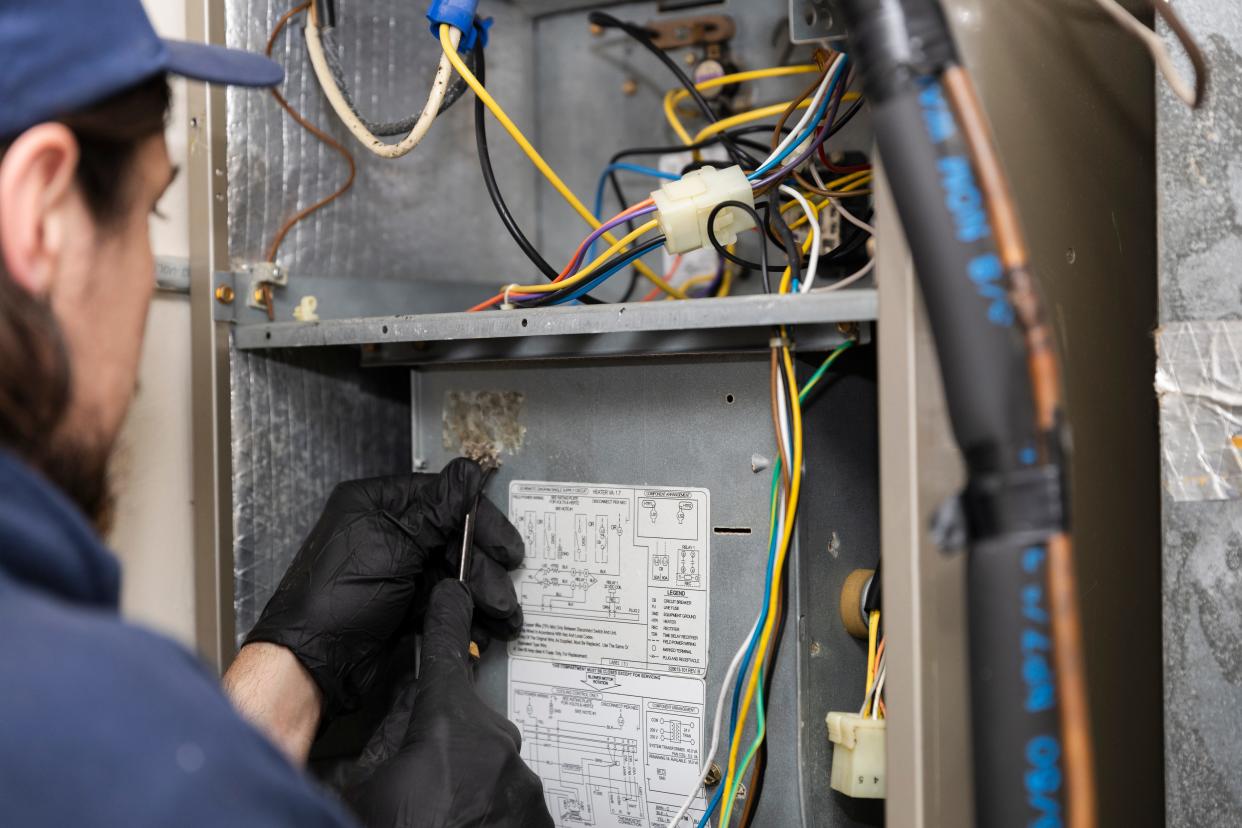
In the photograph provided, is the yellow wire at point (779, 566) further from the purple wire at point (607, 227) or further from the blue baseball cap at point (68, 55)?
the blue baseball cap at point (68, 55)

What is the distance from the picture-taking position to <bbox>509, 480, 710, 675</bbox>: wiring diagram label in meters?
0.89

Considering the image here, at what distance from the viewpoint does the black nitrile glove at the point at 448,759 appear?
0.83 metres

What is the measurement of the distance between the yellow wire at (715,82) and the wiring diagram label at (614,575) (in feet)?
1.57

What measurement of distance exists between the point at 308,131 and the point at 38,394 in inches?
23.9

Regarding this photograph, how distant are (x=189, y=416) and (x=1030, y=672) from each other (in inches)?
31.7

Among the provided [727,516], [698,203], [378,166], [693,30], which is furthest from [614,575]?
[693,30]

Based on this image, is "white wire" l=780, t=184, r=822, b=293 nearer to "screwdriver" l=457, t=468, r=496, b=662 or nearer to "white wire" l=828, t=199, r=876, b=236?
"white wire" l=828, t=199, r=876, b=236

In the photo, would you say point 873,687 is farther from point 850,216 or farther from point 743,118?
point 743,118

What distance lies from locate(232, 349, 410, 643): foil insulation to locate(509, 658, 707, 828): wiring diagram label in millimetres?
296

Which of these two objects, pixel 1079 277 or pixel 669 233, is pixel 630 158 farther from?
pixel 1079 277

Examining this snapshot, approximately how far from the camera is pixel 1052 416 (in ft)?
1.72

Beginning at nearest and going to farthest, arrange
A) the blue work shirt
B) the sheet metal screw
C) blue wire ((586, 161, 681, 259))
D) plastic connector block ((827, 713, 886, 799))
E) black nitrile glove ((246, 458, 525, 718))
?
the blue work shirt → plastic connector block ((827, 713, 886, 799)) → the sheet metal screw → black nitrile glove ((246, 458, 525, 718)) → blue wire ((586, 161, 681, 259))

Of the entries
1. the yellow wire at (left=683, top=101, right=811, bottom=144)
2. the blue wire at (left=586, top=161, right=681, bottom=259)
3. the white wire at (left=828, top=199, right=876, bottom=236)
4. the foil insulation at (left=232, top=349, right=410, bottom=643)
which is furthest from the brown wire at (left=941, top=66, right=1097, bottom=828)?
the foil insulation at (left=232, top=349, right=410, bottom=643)

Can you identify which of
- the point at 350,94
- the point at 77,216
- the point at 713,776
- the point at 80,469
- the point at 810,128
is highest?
the point at 350,94
